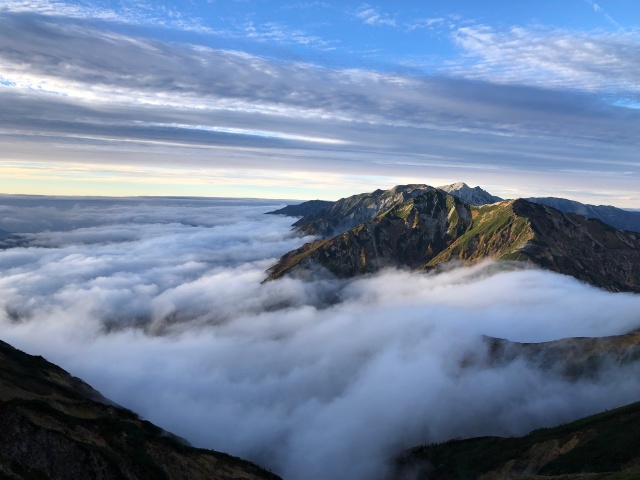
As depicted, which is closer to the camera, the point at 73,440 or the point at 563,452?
the point at 73,440

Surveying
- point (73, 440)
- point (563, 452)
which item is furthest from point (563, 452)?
point (73, 440)

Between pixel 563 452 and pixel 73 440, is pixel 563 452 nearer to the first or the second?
pixel 563 452

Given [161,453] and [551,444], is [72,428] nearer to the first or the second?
[161,453]

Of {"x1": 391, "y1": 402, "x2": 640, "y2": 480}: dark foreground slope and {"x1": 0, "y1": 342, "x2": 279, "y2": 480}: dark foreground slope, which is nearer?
{"x1": 0, "y1": 342, "x2": 279, "y2": 480}: dark foreground slope

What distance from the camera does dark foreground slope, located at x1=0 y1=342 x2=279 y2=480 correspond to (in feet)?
341

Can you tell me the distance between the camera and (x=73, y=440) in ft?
367

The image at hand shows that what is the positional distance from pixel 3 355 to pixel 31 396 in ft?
121

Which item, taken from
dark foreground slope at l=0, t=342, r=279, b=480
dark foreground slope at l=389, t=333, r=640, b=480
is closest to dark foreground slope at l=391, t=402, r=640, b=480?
dark foreground slope at l=389, t=333, r=640, b=480

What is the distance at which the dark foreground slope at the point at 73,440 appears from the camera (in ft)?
341

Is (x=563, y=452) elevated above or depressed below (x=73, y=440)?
below

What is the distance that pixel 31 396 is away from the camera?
417 ft

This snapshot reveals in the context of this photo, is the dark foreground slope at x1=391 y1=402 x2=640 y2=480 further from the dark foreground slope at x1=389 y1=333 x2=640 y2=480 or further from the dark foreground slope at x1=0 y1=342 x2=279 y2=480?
the dark foreground slope at x1=0 y1=342 x2=279 y2=480

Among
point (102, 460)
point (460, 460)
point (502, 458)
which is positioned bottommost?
point (460, 460)

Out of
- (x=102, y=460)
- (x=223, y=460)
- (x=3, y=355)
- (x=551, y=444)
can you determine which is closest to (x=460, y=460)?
(x=551, y=444)
